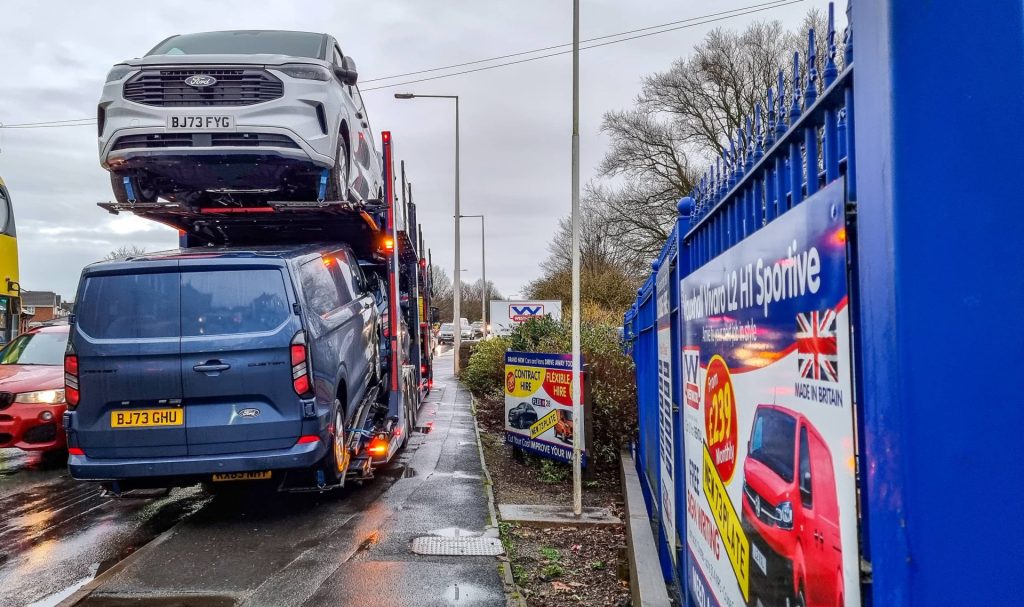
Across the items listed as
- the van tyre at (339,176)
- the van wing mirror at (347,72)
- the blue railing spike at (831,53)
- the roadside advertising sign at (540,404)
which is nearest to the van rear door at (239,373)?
the van tyre at (339,176)

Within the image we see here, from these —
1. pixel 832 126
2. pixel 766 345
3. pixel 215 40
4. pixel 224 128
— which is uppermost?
pixel 215 40

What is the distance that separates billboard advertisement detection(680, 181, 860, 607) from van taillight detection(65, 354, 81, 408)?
5372mm

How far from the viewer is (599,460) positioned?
9.49 metres

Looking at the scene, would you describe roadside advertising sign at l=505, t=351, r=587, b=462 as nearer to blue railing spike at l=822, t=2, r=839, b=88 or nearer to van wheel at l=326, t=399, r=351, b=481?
van wheel at l=326, t=399, r=351, b=481

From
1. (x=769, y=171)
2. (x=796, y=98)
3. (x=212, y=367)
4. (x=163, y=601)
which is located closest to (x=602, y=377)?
(x=212, y=367)

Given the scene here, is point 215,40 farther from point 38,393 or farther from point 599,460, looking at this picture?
point 599,460

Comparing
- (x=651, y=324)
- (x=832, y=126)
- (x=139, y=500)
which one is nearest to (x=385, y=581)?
(x=651, y=324)

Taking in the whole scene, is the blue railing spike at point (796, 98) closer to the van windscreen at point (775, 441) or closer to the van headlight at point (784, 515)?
the van windscreen at point (775, 441)

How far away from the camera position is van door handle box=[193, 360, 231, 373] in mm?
6031

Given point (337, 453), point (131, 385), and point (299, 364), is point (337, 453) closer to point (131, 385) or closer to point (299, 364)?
point (299, 364)

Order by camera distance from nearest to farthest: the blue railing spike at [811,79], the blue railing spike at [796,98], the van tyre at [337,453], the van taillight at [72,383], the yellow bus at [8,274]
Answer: the blue railing spike at [811,79]
the blue railing spike at [796,98]
the van taillight at [72,383]
the van tyre at [337,453]
the yellow bus at [8,274]

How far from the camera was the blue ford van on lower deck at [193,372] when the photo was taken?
6.05m

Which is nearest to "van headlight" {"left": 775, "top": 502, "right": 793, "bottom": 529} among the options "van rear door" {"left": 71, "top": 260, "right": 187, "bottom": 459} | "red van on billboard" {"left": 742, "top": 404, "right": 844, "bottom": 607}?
"red van on billboard" {"left": 742, "top": 404, "right": 844, "bottom": 607}

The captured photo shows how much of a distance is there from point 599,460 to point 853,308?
8.32m
